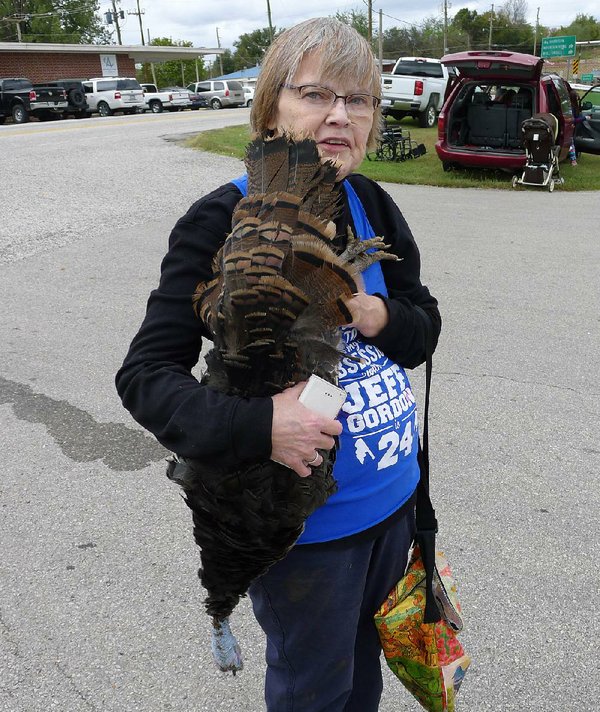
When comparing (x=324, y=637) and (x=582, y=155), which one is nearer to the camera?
(x=324, y=637)

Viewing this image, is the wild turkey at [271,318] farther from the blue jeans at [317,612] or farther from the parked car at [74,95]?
the parked car at [74,95]

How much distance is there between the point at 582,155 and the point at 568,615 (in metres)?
15.1

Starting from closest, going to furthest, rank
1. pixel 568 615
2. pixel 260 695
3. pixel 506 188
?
pixel 260 695 → pixel 568 615 → pixel 506 188

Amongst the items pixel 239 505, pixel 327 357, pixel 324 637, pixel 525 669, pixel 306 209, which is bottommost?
pixel 525 669

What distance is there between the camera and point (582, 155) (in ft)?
50.4

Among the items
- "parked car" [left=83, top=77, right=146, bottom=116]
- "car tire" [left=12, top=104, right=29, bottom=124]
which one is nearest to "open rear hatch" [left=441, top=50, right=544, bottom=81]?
"car tire" [left=12, top=104, right=29, bottom=124]

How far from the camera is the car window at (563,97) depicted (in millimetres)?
12250

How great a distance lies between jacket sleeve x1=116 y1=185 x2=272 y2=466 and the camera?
130 cm

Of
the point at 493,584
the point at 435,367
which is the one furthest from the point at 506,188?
the point at 493,584

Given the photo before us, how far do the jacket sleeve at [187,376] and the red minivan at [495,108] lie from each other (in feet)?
35.9

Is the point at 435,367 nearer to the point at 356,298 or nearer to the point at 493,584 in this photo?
the point at 493,584

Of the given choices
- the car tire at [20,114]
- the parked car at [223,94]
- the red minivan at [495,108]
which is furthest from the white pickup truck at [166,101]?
the red minivan at [495,108]

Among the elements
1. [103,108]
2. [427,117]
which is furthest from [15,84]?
[427,117]

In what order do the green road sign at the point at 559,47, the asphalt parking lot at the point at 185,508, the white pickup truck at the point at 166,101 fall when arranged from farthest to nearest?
the white pickup truck at the point at 166,101
the green road sign at the point at 559,47
the asphalt parking lot at the point at 185,508
